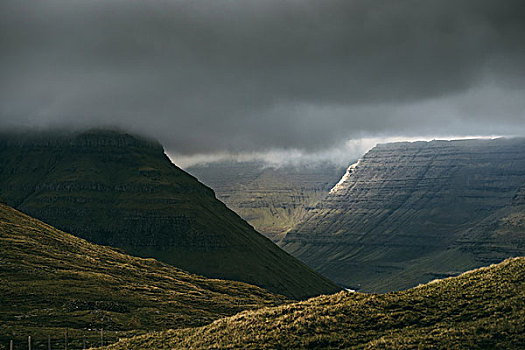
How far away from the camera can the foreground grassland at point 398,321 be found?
63.9 meters

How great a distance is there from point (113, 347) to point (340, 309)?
34713 millimetres

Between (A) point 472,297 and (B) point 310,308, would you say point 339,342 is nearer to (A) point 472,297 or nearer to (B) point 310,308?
(B) point 310,308

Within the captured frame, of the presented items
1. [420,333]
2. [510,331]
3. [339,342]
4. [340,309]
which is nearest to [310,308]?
[340,309]

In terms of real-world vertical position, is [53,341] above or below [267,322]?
below

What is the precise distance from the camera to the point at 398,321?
233 ft

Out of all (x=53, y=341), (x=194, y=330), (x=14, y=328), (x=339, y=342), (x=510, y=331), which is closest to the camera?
(x=510, y=331)

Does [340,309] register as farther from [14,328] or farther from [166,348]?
[14,328]

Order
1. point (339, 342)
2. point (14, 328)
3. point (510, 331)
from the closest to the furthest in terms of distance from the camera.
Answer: point (510, 331)
point (339, 342)
point (14, 328)

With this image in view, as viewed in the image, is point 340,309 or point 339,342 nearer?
point 339,342

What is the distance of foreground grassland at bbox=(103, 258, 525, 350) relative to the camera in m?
63.9

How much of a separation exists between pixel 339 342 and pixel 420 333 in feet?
30.0

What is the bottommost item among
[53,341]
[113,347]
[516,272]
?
[53,341]

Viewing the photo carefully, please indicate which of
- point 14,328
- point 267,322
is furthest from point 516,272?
point 14,328

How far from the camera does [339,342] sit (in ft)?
221
